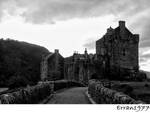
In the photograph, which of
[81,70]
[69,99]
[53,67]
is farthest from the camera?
[53,67]

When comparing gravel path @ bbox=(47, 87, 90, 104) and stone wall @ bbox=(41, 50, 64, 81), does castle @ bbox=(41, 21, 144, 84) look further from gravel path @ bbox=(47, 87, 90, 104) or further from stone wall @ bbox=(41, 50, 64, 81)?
gravel path @ bbox=(47, 87, 90, 104)

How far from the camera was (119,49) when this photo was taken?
132 feet

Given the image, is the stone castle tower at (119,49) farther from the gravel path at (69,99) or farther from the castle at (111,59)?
the gravel path at (69,99)

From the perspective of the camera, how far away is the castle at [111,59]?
37.8m

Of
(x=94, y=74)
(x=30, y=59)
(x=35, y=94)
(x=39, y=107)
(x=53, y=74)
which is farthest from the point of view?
(x=30, y=59)

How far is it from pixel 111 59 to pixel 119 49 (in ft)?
6.04

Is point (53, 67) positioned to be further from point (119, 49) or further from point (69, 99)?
point (69, 99)

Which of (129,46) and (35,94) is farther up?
(129,46)

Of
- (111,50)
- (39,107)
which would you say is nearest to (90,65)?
(111,50)

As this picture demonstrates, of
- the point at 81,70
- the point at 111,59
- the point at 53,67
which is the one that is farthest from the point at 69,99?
the point at 53,67

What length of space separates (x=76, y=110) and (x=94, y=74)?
30373 millimetres

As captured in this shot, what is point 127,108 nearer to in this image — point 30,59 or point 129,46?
point 129,46

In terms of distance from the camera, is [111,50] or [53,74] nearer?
[111,50]

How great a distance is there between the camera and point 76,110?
7.25 meters
